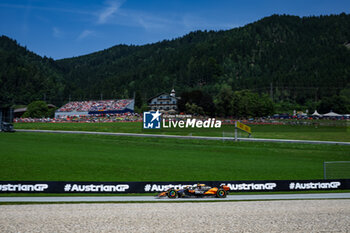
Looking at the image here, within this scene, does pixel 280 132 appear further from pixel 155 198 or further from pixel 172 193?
pixel 155 198

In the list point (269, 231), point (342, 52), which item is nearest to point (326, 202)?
point (269, 231)

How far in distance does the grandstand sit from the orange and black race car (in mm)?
88262

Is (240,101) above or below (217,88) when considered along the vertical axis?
below

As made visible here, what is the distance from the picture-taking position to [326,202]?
17.5 metres

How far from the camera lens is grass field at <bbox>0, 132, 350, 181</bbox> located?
24766mm

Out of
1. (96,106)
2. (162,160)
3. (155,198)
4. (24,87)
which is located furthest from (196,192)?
(24,87)

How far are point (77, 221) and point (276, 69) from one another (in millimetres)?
198521

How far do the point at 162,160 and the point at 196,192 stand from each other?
13866 millimetres

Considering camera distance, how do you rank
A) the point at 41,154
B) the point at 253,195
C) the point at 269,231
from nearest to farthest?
the point at 269,231
the point at 253,195
the point at 41,154

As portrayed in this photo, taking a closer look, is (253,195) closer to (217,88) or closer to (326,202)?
(326,202)

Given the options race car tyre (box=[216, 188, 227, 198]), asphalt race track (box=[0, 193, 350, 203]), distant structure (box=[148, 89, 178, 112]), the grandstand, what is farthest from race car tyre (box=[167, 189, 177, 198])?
distant structure (box=[148, 89, 178, 112])

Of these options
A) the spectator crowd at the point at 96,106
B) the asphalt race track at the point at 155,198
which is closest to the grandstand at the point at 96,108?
the spectator crowd at the point at 96,106

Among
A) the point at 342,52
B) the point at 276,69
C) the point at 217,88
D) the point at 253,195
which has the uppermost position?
the point at 342,52

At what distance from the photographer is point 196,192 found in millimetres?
18594
